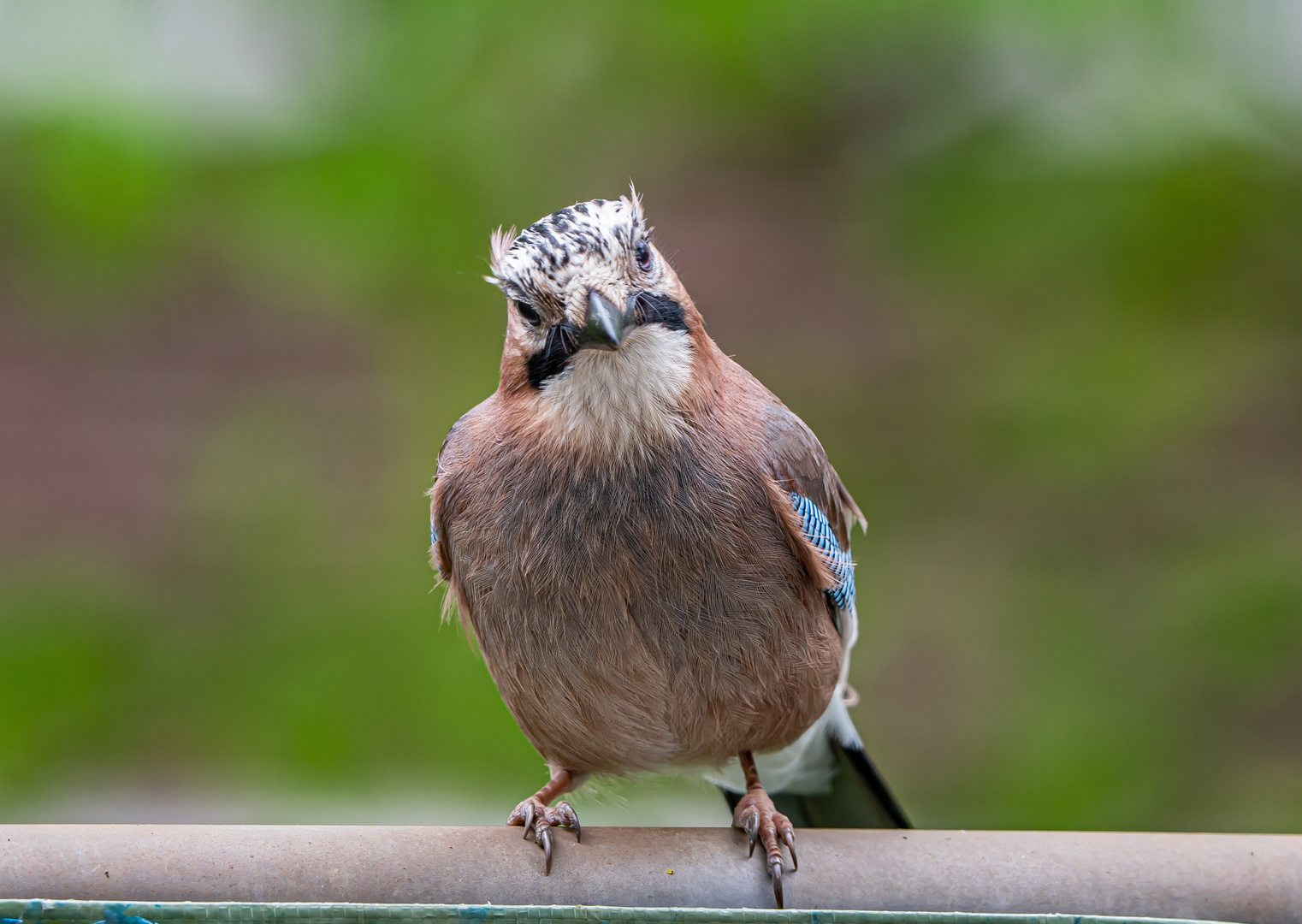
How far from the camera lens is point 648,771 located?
290 cm

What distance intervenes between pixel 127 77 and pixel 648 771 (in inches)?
105

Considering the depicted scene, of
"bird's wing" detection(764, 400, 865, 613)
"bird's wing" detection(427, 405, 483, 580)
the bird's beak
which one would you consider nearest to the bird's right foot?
"bird's wing" detection(427, 405, 483, 580)

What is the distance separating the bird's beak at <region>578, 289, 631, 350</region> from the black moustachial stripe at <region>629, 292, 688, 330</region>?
0.10 metres

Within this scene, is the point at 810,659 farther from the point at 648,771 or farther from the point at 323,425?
the point at 323,425

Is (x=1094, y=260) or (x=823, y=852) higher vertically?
(x=1094, y=260)

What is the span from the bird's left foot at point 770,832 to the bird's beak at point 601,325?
987 mm

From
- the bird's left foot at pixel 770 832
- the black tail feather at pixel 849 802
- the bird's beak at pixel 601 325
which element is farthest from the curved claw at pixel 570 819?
the bird's beak at pixel 601 325

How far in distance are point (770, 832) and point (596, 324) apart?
1046 millimetres

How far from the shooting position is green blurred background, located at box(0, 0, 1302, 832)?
4008 millimetres

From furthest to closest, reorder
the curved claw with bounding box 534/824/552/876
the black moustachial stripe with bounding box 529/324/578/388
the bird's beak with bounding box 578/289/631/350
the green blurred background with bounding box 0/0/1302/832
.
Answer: the green blurred background with bounding box 0/0/1302/832 < the curved claw with bounding box 534/824/552/876 < the black moustachial stripe with bounding box 529/324/578/388 < the bird's beak with bounding box 578/289/631/350

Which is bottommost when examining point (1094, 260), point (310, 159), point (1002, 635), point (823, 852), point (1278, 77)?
point (823, 852)

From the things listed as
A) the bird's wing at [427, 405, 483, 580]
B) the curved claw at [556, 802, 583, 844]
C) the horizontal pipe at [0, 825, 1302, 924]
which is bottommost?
the horizontal pipe at [0, 825, 1302, 924]

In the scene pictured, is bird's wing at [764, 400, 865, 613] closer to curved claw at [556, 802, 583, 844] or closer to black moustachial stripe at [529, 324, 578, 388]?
black moustachial stripe at [529, 324, 578, 388]

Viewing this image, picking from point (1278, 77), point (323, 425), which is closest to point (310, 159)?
point (323, 425)
